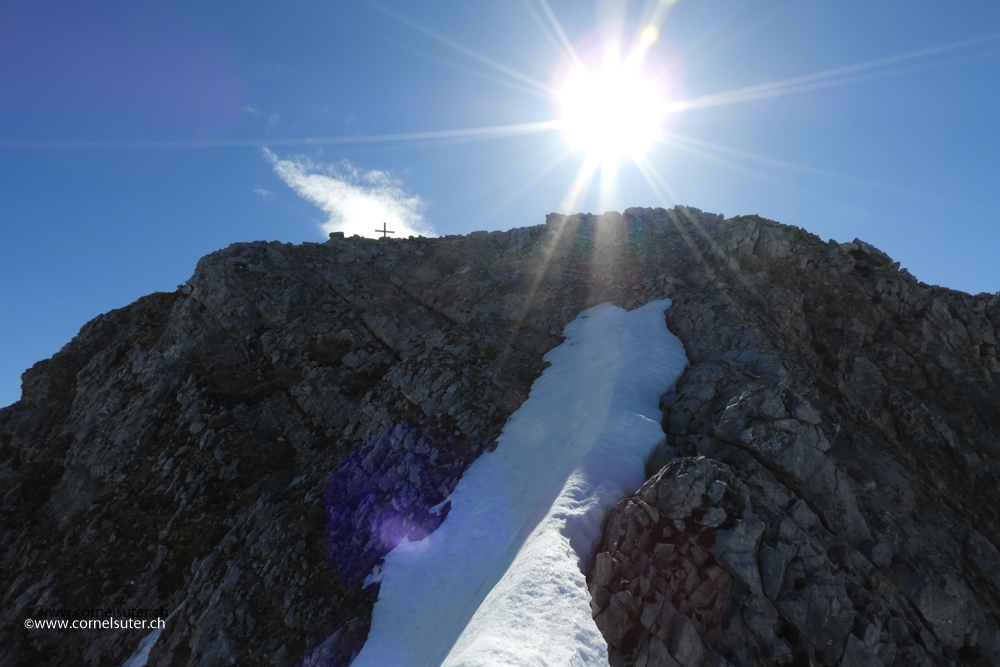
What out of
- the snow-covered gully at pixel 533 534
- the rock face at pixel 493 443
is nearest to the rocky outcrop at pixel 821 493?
the rock face at pixel 493 443

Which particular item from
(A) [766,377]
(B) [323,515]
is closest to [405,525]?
(B) [323,515]

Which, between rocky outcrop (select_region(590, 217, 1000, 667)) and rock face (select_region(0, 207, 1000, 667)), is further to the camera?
rock face (select_region(0, 207, 1000, 667))

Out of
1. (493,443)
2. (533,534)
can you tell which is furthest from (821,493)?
(493,443)

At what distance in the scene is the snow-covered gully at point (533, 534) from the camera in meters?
12.0

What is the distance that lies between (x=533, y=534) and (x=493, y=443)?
26.5 ft

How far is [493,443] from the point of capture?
22.9m

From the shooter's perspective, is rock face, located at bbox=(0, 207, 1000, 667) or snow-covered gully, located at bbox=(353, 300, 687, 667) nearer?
snow-covered gully, located at bbox=(353, 300, 687, 667)

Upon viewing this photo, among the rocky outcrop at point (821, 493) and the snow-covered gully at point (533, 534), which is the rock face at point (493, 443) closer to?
the rocky outcrop at point (821, 493)

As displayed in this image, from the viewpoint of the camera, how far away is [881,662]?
457 inches

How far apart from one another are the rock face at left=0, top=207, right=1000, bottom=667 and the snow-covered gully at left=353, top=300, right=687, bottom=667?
3.12ft

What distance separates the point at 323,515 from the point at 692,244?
33319 millimetres

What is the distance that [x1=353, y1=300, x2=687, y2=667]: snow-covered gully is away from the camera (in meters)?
12.0

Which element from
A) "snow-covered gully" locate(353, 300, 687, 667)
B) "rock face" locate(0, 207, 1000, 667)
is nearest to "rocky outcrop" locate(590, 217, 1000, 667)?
"rock face" locate(0, 207, 1000, 667)

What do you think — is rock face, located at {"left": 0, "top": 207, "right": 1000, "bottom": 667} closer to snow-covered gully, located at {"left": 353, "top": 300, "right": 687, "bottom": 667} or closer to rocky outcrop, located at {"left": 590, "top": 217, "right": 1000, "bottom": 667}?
rocky outcrop, located at {"left": 590, "top": 217, "right": 1000, "bottom": 667}
